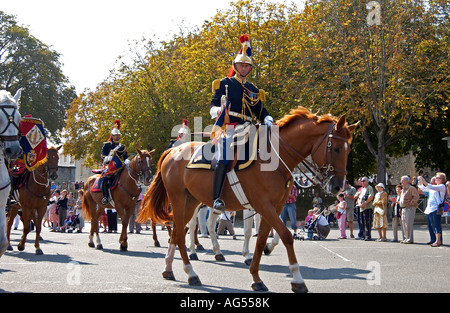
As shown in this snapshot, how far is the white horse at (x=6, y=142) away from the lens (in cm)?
818

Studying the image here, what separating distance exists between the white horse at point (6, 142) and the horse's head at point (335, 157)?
4.45 meters

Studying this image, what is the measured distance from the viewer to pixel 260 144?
8.84 m

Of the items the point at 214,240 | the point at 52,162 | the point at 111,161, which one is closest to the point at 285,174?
the point at 214,240

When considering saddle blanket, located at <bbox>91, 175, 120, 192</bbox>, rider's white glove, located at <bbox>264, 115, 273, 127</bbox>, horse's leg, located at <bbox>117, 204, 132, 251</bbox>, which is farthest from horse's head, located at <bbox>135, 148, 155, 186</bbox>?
rider's white glove, located at <bbox>264, 115, 273, 127</bbox>

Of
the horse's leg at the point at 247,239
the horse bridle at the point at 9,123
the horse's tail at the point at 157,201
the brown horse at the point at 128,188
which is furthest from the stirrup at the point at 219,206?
the brown horse at the point at 128,188

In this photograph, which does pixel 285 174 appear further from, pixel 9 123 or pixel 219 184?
pixel 9 123

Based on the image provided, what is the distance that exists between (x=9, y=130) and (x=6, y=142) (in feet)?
0.61

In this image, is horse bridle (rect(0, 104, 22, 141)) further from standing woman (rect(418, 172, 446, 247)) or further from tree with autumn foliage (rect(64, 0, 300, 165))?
tree with autumn foliage (rect(64, 0, 300, 165))

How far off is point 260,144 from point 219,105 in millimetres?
1161

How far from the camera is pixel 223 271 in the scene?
10977mm

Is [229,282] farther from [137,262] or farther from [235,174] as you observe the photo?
[137,262]

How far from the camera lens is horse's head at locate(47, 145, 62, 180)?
15.3 meters

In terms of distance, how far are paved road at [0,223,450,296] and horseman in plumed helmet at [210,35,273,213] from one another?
188 centimetres
